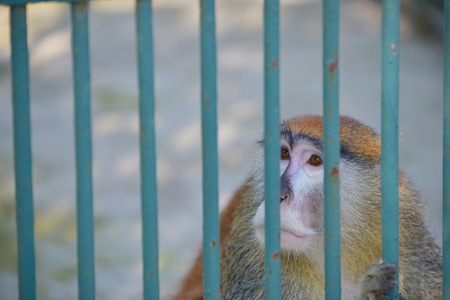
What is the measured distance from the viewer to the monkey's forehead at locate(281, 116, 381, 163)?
3.35 metres

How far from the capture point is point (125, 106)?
797 centimetres

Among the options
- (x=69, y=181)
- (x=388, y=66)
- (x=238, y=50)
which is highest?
(x=238, y=50)

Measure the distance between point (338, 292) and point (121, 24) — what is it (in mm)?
7594

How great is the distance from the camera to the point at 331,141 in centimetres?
240

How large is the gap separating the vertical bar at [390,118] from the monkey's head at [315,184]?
1.87 feet

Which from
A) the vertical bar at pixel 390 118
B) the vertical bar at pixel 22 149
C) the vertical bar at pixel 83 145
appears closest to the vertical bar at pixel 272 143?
the vertical bar at pixel 390 118

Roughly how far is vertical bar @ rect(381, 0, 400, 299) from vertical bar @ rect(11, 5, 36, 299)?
3.27ft

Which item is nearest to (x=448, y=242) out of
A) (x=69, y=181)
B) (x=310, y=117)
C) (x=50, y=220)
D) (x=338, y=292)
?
(x=338, y=292)

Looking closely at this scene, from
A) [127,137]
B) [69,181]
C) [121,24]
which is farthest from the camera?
[121,24]

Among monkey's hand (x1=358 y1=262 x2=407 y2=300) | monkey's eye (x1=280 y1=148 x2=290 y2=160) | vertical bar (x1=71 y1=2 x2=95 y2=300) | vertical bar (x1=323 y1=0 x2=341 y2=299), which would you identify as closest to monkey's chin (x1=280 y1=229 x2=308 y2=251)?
monkey's hand (x1=358 y1=262 x2=407 y2=300)

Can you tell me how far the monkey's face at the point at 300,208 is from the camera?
9.84ft

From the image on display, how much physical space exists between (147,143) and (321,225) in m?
0.98

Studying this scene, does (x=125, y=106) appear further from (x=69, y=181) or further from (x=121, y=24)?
(x=121, y=24)

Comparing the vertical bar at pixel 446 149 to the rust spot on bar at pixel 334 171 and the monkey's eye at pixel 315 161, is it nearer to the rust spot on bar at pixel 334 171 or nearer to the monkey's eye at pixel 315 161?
the rust spot on bar at pixel 334 171
